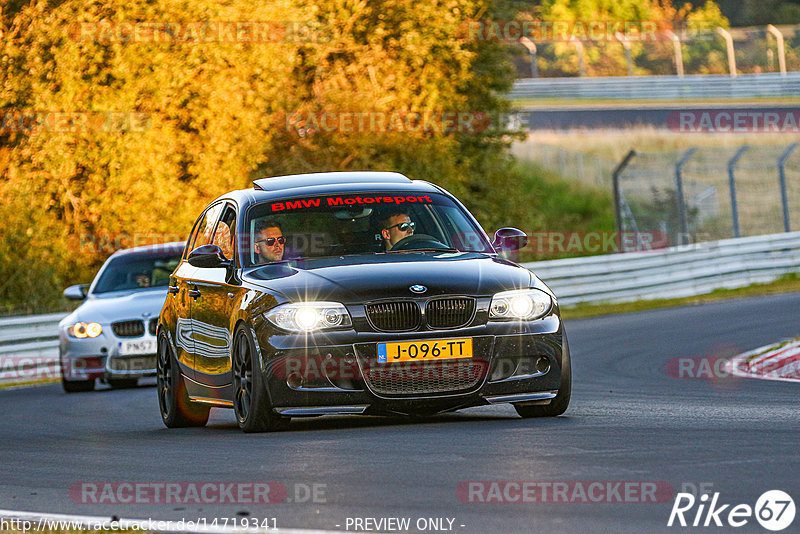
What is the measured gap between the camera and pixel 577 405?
10961 millimetres

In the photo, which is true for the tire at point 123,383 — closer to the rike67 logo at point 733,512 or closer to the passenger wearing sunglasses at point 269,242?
the passenger wearing sunglasses at point 269,242

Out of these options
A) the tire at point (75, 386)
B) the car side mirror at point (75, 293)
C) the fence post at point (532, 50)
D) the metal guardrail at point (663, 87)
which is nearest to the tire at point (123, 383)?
the tire at point (75, 386)

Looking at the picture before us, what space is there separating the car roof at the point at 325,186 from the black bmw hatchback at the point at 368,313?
0.02 m

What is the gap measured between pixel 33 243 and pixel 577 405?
57.1 ft

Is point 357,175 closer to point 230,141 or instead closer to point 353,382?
point 353,382

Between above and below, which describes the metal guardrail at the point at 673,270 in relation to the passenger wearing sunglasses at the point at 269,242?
below

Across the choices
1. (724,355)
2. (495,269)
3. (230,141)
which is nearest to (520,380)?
(495,269)

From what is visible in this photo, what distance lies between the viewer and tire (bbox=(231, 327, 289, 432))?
31.0ft

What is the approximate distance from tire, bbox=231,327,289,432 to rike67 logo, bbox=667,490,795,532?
3756 millimetres

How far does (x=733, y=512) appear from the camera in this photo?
5887 mm
